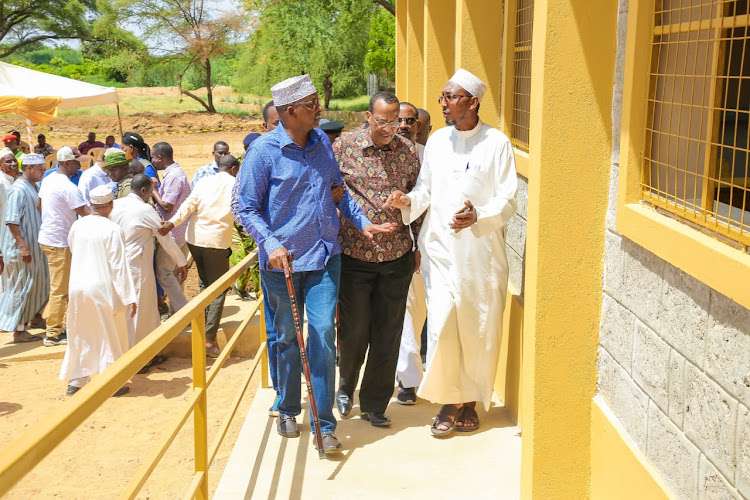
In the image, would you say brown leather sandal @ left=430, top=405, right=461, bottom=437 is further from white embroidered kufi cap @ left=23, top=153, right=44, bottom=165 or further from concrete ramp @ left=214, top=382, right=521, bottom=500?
white embroidered kufi cap @ left=23, top=153, right=44, bottom=165

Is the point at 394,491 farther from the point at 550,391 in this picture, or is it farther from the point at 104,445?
the point at 104,445

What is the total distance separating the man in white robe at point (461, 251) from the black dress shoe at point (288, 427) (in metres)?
0.83

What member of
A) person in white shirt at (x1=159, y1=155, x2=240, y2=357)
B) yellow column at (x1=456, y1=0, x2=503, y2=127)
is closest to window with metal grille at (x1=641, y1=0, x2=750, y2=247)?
yellow column at (x1=456, y1=0, x2=503, y2=127)

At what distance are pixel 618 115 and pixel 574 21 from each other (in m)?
0.46

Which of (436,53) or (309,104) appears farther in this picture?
(436,53)

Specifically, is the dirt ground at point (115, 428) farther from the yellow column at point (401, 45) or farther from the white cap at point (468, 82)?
the yellow column at point (401, 45)

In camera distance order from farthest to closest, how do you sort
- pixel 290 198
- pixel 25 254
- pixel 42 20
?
1. pixel 42 20
2. pixel 25 254
3. pixel 290 198

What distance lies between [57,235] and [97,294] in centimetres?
240

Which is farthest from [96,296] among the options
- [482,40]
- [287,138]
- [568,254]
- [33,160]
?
[568,254]

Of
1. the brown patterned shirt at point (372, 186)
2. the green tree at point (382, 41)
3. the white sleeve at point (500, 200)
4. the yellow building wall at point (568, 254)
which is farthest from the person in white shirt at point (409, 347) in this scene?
the green tree at point (382, 41)

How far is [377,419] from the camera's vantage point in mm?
5418

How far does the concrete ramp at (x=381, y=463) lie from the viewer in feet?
14.9

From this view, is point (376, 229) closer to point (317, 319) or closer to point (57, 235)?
point (317, 319)

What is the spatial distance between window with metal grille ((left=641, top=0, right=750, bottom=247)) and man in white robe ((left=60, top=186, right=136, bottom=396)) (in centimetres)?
555
